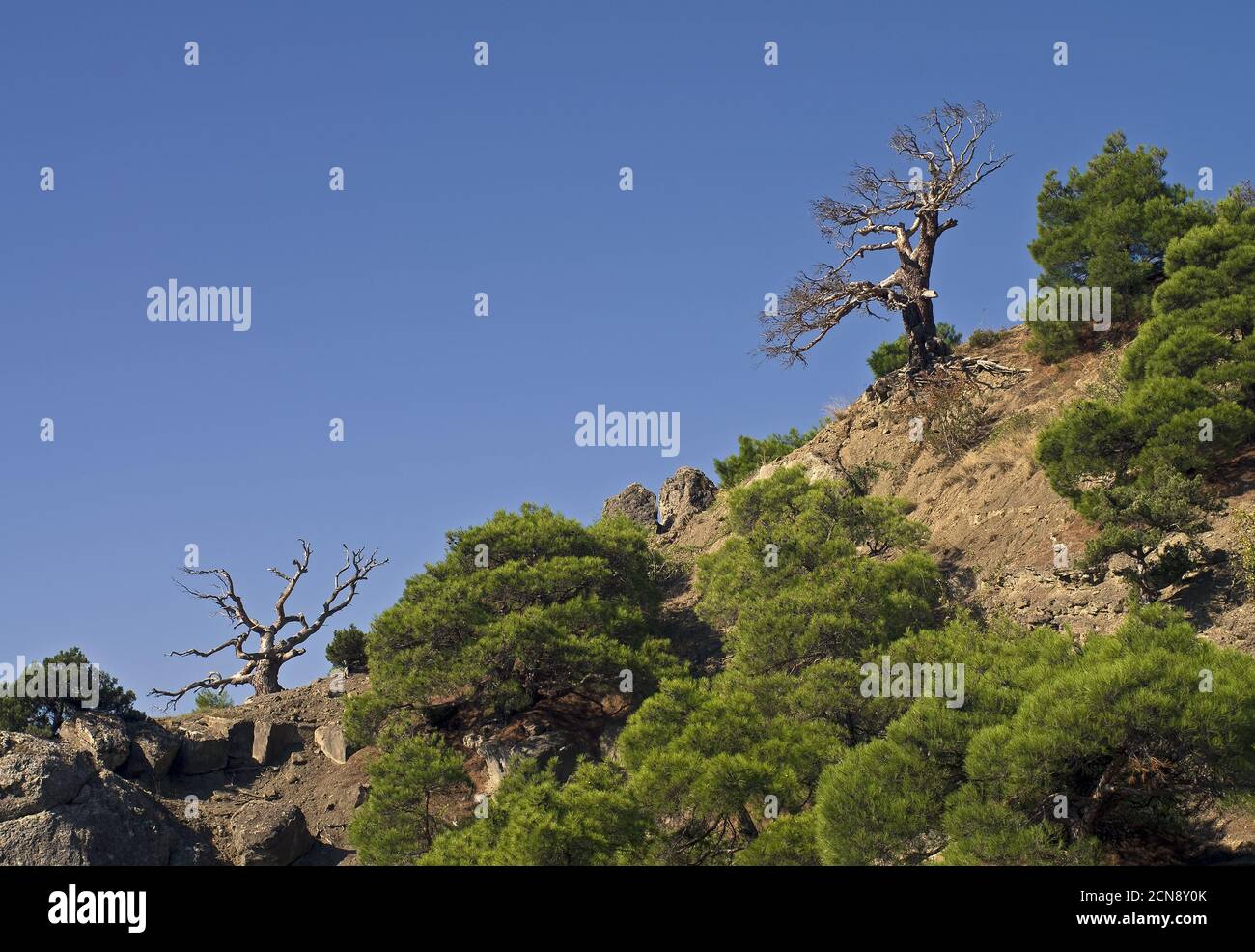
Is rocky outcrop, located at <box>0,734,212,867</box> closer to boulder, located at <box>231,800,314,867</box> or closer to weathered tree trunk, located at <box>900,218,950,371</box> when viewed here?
boulder, located at <box>231,800,314,867</box>

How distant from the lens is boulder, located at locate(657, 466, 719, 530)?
159 ft

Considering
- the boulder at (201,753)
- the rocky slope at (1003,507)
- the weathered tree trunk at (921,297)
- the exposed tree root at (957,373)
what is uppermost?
the weathered tree trunk at (921,297)

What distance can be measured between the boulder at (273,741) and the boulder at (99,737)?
3.76 meters

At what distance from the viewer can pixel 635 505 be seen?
165ft

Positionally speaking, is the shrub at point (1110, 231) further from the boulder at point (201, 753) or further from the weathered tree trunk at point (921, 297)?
the boulder at point (201, 753)

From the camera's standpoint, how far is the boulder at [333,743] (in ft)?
120

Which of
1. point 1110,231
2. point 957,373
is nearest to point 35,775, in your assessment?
point 957,373

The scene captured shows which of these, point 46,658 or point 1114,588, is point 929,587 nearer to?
point 1114,588

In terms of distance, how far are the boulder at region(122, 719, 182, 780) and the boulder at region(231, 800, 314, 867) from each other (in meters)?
3.37

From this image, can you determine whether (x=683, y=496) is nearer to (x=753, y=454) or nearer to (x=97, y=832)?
(x=753, y=454)

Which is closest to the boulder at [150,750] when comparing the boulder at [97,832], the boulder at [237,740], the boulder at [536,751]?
the boulder at [237,740]

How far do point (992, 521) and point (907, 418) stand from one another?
8.50 metres

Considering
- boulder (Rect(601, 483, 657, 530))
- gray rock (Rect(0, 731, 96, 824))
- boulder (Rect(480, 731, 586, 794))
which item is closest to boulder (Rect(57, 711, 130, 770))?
gray rock (Rect(0, 731, 96, 824))
